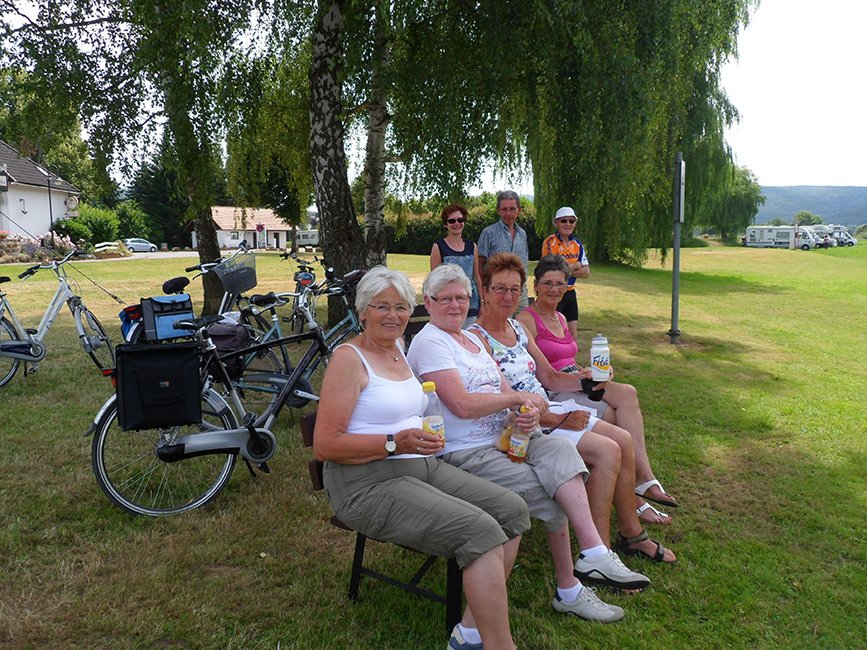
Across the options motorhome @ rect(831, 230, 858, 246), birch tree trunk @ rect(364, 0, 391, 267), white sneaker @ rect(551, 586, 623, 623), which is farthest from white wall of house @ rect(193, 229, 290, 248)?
white sneaker @ rect(551, 586, 623, 623)

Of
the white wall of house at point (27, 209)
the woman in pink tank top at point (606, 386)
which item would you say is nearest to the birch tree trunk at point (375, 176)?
the woman in pink tank top at point (606, 386)

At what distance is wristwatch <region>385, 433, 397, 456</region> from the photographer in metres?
2.43

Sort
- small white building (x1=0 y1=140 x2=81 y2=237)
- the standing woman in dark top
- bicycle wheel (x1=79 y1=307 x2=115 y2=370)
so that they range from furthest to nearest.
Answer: small white building (x1=0 y1=140 x2=81 y2=237), bicycle wheel (x1=79 y1=307 x2=115 y2=370), the standing woman in dark top

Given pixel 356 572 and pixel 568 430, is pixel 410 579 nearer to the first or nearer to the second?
pixel 356 572

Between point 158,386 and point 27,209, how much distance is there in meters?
43.0

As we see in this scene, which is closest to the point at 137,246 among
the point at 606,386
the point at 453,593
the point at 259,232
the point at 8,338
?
the point at 259,232

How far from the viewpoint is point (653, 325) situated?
11852 millimetres

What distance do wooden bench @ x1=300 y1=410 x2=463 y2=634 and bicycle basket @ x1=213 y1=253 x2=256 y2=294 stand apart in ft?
11.0

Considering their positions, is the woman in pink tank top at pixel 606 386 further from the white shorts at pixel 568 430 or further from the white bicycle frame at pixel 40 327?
the white bicycle frame at pixel 40 327

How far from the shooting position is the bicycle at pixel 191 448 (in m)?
3.59

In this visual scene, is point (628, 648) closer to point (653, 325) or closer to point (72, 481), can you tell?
point (72, 481)

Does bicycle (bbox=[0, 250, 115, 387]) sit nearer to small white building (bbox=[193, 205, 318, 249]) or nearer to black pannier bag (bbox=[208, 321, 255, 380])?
black pannier bag (bbox=[208, 321, 255, 380])

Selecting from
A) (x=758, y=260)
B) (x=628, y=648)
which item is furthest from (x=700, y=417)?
(x=758, y=260)

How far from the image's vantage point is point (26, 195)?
3906 centimetres
